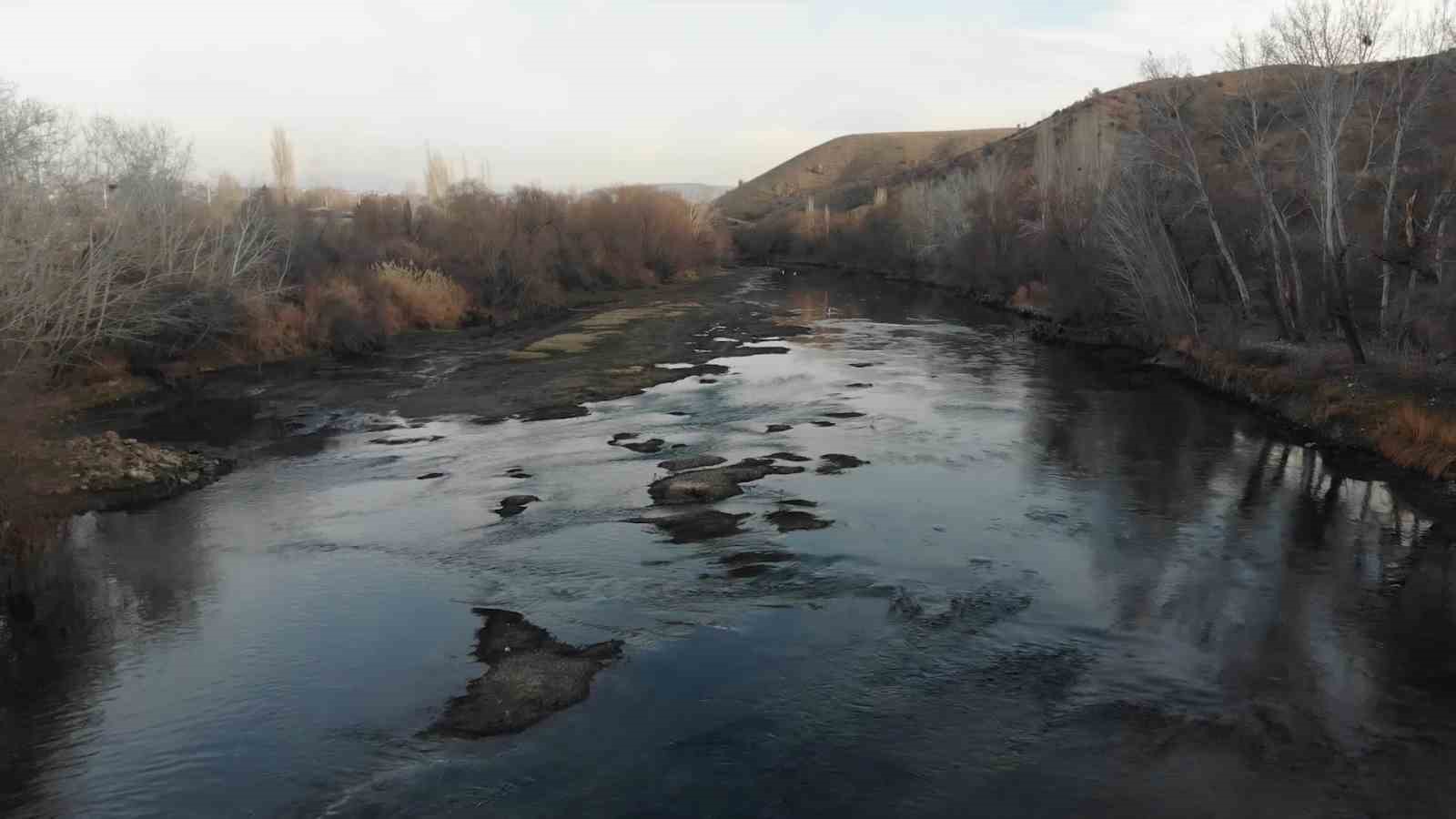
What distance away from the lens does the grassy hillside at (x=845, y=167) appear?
131625 millimetres

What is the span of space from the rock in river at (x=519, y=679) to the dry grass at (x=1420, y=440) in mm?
13669

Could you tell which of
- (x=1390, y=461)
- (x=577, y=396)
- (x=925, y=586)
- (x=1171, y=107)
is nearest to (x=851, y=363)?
(x=577, y=396)

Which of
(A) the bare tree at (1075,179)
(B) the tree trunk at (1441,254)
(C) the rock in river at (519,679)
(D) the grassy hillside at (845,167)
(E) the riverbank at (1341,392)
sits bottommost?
(C) the rock in river at (519,679)

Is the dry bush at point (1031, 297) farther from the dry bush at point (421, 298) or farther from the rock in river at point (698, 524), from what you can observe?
the rock in river at point (698, 524)

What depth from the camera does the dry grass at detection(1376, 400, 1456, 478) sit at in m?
15.6

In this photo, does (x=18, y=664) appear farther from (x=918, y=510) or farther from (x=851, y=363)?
(x=851, y=363)

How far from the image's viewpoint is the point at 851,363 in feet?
94.3

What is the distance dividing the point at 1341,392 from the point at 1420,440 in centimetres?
295

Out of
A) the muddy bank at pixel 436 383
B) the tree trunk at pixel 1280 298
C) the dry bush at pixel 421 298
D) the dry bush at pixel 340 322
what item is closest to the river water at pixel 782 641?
the muddy bank at pixel 436 383

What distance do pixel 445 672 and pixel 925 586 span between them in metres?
5.40

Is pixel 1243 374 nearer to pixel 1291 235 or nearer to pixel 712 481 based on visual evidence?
pixel 1291 235

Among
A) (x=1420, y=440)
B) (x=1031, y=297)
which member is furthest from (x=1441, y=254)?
(x=1031, y=297)

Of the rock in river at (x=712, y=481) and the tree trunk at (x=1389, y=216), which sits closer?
the rock in river at (x=712, y=481)

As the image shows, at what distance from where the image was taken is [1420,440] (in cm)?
1622
